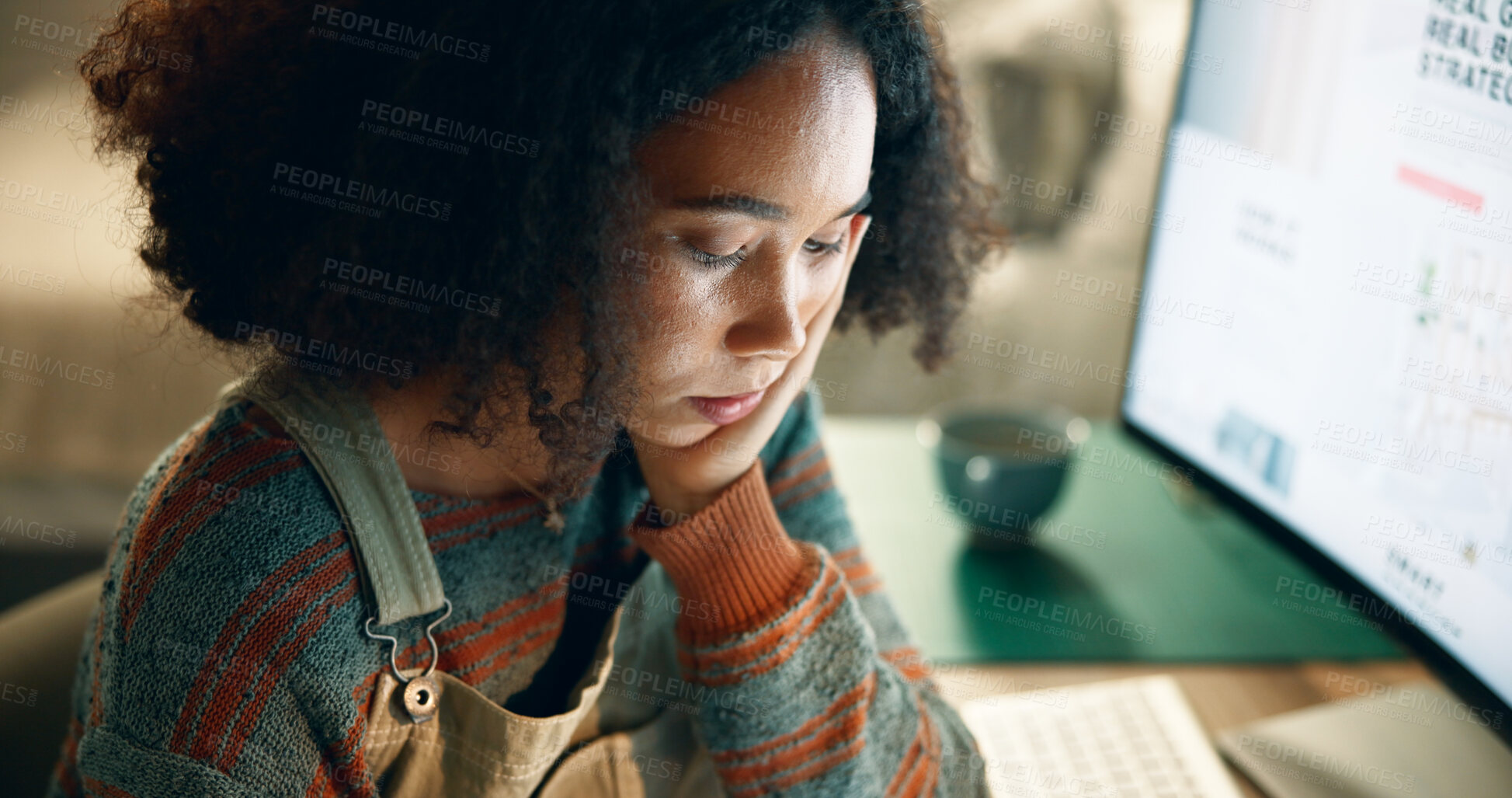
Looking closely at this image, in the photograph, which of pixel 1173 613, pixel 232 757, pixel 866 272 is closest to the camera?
pixel 232 757

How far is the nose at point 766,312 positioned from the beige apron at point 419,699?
24cm

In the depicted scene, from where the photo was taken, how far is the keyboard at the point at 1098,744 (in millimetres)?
862

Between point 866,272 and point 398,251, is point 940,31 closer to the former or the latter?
point 866,272

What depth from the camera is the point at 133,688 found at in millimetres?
611

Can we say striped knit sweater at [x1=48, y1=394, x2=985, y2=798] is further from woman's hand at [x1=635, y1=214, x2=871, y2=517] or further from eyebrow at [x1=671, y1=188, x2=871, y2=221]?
eyebrow at [x1=671, y1=188, x2=871, y2=221]

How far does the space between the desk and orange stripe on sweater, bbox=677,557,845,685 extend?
0.25 m

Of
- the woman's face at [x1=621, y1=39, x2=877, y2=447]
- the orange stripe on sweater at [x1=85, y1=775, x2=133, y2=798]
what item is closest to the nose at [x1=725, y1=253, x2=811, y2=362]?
the woman's face at [x1=621, y1=39, x2=877, y2=447]

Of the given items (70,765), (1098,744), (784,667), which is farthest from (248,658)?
(1098,744)

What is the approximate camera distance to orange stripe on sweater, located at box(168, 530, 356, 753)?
603 mm

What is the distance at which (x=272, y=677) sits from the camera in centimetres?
62

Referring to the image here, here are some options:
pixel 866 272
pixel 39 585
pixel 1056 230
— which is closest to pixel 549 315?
pixel 866 272

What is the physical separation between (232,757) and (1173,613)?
2.87 feet

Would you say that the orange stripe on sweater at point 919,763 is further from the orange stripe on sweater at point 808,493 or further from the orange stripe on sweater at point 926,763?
the orange stripe on sweater at point 808,493

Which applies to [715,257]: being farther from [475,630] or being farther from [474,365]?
[475,630]
